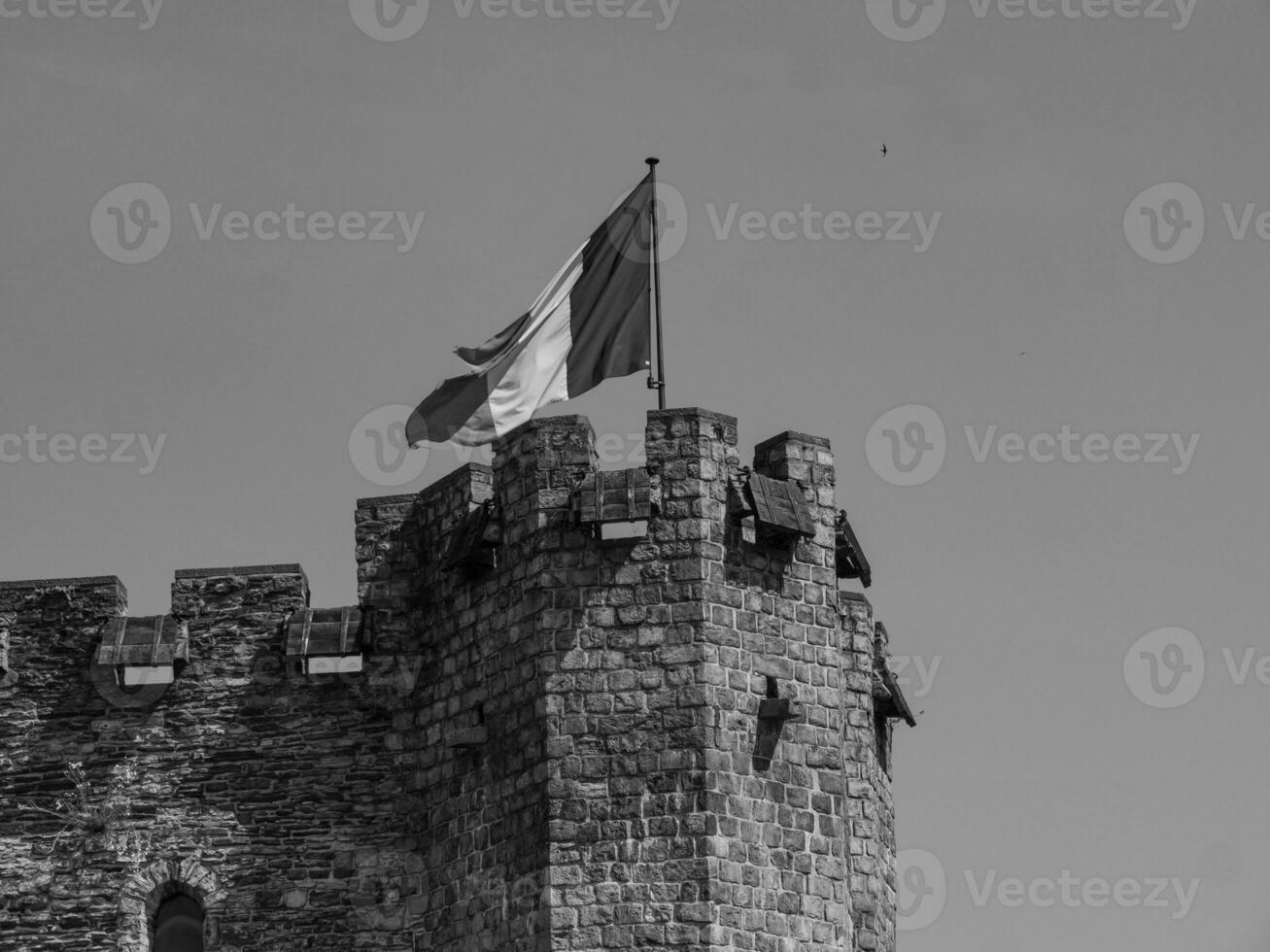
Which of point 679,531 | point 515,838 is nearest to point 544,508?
point 679,531

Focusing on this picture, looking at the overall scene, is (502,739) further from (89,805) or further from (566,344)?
(89,805)

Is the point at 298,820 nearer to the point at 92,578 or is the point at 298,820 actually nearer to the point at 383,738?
the point at 383,738

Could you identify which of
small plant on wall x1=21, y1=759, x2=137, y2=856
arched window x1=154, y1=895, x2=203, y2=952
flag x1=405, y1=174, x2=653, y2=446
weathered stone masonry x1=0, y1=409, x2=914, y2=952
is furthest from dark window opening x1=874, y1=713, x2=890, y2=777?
small plant on wall x1=21, y1=759, x2=137, y2=856

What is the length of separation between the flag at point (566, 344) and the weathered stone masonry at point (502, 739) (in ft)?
2.78

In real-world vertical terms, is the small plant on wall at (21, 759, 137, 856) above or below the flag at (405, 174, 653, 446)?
below

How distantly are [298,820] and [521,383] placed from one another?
5.95 meters

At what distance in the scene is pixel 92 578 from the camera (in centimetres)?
3791

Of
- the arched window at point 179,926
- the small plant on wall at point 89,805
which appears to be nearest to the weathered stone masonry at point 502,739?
the small plant on wall at point 89,805

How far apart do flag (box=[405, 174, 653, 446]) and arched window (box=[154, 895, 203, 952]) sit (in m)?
6.35

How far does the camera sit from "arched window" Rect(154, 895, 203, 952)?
3644 centimetres

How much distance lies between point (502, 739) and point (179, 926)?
5.02m

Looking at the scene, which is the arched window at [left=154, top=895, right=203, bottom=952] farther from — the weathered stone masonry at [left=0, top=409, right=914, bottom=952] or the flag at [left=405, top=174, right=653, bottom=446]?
the flag at [left=405, top=174, right=653, bottom=446]

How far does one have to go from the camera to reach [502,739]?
114ft

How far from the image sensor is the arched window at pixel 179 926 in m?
36.4
